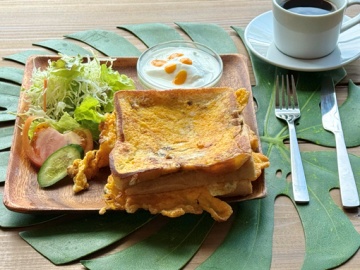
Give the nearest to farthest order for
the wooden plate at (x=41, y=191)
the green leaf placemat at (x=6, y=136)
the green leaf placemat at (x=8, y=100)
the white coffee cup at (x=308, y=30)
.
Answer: the wooden plate at (x=41, y=191) → the green leaf placemat at (x=6, y=136) → the green leaf placemat at (x=8, y=100) → the white coffee cup at (x=308, y=30)

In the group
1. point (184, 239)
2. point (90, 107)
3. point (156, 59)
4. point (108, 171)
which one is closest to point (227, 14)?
point (156, 59)

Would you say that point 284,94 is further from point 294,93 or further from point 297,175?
point 297,175

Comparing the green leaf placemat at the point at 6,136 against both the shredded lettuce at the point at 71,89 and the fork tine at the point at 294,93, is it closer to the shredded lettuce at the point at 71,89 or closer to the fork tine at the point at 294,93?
the shredded lettuce at the point at 71,89

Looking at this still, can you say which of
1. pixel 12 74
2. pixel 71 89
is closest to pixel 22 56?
pixel 12 74

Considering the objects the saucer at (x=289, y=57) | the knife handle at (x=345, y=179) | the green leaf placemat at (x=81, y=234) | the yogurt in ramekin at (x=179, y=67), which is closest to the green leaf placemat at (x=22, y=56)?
the yogurt in ramekin at (x=179, y=67)

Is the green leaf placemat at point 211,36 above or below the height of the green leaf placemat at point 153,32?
below

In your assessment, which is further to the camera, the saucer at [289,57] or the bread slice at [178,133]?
the saucer at [289,57]

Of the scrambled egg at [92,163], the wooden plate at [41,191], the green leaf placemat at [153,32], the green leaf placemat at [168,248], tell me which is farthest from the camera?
the green leaf placemat at [153,32]
